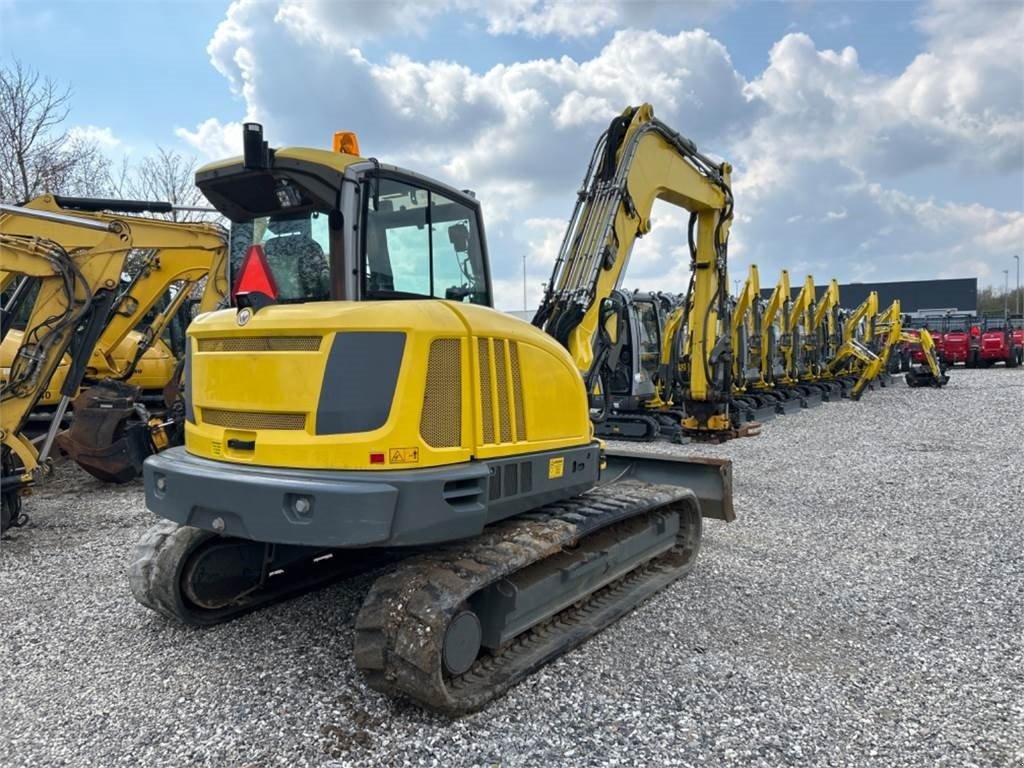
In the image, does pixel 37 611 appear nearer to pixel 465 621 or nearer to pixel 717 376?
pixel 465 621

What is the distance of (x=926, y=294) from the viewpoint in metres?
56.6

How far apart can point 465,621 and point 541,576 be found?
0.68 metres

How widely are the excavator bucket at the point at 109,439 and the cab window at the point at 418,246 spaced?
20.4 ft

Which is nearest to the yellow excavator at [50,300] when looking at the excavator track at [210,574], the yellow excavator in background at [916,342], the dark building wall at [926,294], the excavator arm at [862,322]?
the excavator track at [210,574]

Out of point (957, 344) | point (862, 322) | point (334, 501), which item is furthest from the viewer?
point (957, 344)

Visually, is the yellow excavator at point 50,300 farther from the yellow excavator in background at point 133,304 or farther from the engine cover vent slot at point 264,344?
the engine cover vent slot at point 264,344

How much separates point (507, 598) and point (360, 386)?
1277mm

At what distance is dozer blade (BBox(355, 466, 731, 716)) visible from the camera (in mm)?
3301

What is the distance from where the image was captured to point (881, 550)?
19.7 feet

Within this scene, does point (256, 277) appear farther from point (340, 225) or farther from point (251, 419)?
point (251, 419)

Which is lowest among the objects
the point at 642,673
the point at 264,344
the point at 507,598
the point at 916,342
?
the point at 642,673

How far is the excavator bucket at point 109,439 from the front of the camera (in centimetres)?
883

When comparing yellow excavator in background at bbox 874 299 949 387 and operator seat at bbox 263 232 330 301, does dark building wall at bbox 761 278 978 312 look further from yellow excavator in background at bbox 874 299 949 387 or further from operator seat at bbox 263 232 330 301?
operator seat at bbox 263 232 330 301

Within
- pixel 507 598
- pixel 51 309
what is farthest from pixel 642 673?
pixel 51 309
